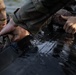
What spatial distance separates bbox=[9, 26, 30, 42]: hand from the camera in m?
2.88

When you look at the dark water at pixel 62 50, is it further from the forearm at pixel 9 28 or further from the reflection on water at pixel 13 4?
the reflection on water at pixel 13 4

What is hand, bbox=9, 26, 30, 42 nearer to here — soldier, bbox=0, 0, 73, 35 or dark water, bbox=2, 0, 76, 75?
dark water, bbox=2, 0, 76, 75

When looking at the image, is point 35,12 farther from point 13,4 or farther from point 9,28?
point 13,4

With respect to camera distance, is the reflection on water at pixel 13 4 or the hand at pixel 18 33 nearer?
the hand at pixel 18 33

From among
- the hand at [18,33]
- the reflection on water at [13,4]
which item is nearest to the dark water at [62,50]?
the hand at [18,33]

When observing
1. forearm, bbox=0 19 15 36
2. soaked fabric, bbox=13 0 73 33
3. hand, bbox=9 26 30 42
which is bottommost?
hand, bbox=9 26 30 42

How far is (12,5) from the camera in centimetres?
738

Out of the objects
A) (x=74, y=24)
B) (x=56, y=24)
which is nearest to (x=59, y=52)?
(x=74, y=24)

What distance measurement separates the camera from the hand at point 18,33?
9.43 feet

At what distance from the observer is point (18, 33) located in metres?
2.89

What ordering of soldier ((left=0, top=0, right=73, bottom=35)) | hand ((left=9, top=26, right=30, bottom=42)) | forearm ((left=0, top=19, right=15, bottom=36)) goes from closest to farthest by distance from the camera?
1. soldier ((left=0, top=0, right=73, bottom=35))
2. forearm ((left=0, top=19, right=15, bottom=36))
3. hand ((left=9, top=26, right=30, bottom=42))

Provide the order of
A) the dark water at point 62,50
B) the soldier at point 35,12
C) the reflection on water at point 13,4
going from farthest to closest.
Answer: the reflection on water at point 13,4 < the dark water at point 62,50 < the soldier at point 35,12

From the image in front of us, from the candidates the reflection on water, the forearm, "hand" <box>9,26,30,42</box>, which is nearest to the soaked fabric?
the forearm

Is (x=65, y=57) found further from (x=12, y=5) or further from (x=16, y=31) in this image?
(x=12, y=5)
